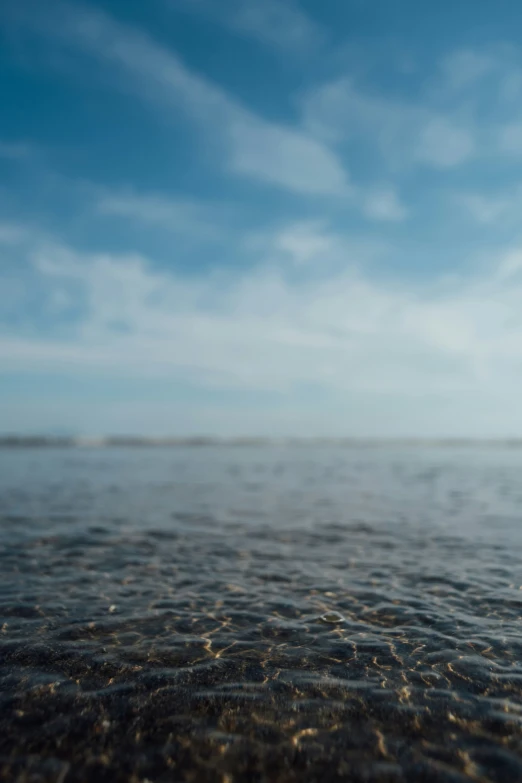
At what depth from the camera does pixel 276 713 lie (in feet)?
21.0

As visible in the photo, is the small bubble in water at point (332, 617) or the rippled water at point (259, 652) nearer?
the rippled water at point (259, 652)

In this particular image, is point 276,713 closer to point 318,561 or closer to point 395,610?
point 395,610

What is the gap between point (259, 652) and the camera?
8164 mm

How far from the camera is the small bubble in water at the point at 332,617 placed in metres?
9.46

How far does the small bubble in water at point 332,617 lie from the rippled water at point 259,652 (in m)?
0.05

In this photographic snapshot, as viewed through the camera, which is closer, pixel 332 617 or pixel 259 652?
pixel 259 652

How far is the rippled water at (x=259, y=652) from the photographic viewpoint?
559cm

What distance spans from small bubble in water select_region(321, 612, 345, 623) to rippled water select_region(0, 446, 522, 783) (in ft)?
0.18

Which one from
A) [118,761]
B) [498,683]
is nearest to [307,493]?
[498,683]

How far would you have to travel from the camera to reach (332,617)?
9656 mm

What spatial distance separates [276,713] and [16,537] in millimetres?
12360

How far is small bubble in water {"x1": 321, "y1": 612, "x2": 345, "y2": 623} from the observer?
9.46 metres

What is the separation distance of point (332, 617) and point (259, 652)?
2103mm

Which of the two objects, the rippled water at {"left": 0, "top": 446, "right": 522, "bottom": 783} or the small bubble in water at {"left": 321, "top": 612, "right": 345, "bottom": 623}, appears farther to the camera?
the small bubble in water at {"left": 321, "top": 612, "right": 345, "bottom": 623}
